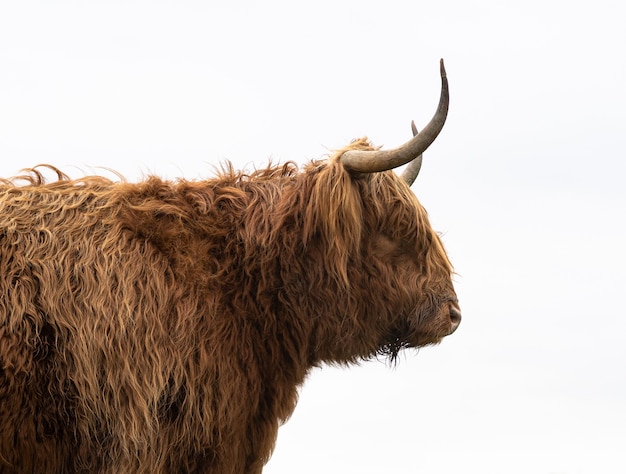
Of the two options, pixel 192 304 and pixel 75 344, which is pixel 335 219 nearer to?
pixel 192 304

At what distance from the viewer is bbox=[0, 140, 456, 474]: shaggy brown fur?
7059 millimetres

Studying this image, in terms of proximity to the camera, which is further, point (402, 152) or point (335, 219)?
point (335, 219)

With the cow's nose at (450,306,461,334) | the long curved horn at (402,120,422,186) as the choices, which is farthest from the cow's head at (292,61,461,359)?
the long curved horn at (402,120,422,186)

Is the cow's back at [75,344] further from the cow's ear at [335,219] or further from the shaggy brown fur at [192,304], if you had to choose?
the cow's ear at [335,219]

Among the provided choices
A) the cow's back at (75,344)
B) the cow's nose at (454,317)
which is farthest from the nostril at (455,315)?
the cow's back at (75,344)

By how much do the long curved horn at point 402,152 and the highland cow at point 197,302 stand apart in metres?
0.01

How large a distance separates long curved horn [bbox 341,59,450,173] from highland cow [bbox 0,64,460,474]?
14 millimetres

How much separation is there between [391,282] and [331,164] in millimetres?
871

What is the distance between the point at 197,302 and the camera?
741cm

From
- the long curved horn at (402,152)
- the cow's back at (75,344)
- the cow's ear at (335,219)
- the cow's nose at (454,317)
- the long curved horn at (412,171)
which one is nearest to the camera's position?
the cow's back at (75,344)

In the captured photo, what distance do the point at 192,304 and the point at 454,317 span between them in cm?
184

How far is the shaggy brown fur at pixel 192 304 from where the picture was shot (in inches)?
278

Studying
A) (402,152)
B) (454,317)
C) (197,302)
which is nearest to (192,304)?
(197,302)

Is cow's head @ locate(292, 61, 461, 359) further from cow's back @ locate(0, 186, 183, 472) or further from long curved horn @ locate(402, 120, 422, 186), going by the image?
cow's back @ locate(0, 186, 183, 472)
